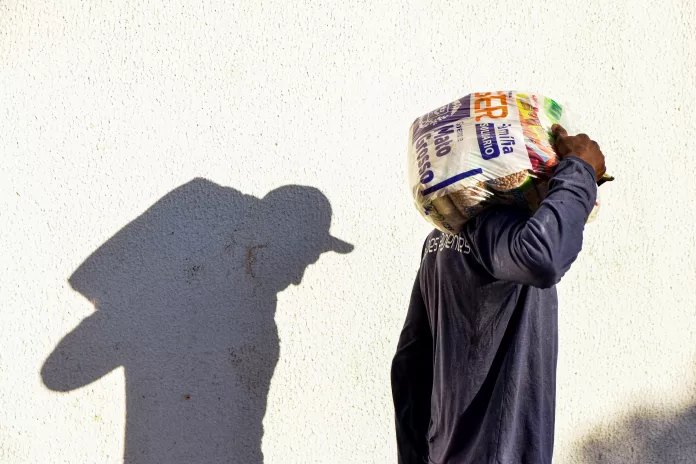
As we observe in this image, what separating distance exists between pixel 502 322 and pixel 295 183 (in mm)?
1151

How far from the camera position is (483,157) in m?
1.61

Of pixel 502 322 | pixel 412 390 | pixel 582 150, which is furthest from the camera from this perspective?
pixel 412 390

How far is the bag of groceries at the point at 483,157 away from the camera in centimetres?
161

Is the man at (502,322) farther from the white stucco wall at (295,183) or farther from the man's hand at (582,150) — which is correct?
the white stucco wall at (295,183)

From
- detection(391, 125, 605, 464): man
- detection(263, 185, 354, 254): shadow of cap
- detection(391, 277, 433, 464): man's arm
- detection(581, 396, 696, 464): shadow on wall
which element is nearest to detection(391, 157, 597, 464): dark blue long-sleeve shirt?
detection(391, 125, 605, 464): man

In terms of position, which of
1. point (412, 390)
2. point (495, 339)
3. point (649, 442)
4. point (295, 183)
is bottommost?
point (649, 442)

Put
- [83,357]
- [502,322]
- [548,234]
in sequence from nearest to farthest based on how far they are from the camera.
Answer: [548,234]
[502,322]
[83,357]

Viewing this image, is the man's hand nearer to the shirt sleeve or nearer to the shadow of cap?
the shirt sleeve

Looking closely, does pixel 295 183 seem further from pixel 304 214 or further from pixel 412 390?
pixel 412 390

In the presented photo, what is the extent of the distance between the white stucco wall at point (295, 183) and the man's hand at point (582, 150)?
1052 millimetres

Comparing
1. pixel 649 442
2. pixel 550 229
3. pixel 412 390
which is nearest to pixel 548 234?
pixel 550 229

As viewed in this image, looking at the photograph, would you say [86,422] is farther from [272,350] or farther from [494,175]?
[494,175]

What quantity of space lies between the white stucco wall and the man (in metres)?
0.76

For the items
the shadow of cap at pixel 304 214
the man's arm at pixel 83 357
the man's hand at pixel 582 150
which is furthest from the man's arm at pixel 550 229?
the man's arm at pixel 83 357
